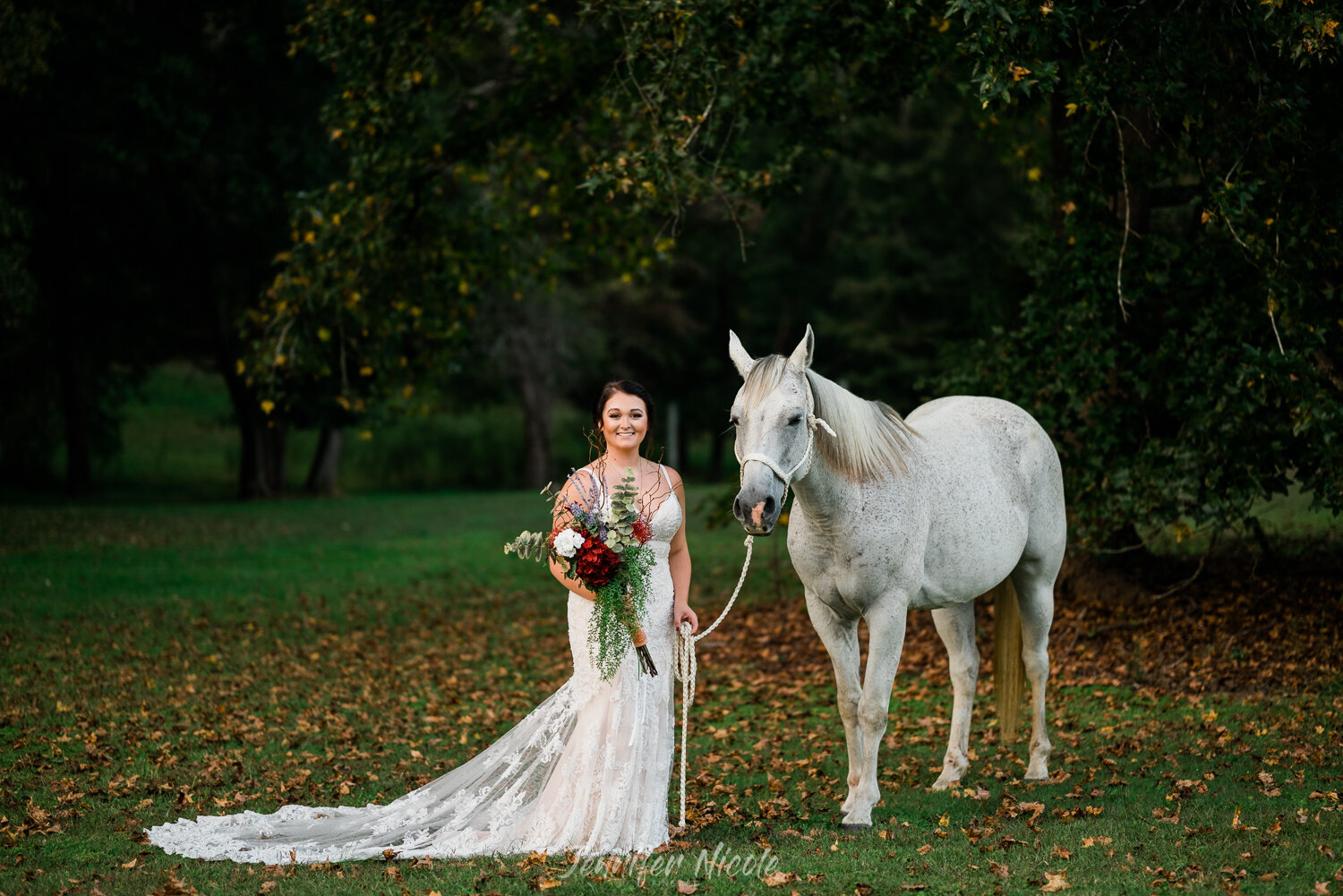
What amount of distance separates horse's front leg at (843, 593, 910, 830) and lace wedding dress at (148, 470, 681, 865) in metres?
1.00

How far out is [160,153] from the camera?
64.6 feet

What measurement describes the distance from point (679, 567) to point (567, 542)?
0.81m

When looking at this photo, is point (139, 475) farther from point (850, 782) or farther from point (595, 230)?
point (850, 782)

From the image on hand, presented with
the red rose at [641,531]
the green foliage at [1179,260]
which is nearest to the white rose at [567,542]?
the red rose at [641,531]

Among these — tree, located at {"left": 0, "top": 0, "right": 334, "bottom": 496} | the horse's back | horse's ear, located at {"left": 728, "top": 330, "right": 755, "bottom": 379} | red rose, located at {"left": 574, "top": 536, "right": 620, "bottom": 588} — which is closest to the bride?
red rose, located at {"left": 574, "top": 536, "right": 620, "bottom": 588}

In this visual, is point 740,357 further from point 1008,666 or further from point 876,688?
point 1008,666

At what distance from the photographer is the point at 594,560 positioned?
5176 mm

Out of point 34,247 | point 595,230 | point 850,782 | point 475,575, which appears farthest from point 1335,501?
point 34,247

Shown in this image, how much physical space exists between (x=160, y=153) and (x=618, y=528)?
17566 millimetres

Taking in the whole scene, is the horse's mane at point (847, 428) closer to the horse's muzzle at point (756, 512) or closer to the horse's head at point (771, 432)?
the horse's head at point (771, 432)

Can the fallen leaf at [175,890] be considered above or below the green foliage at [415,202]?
below

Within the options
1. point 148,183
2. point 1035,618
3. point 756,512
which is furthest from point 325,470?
point 756,512

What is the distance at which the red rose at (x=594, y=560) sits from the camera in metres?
5.18

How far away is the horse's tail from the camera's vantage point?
6961 mm
